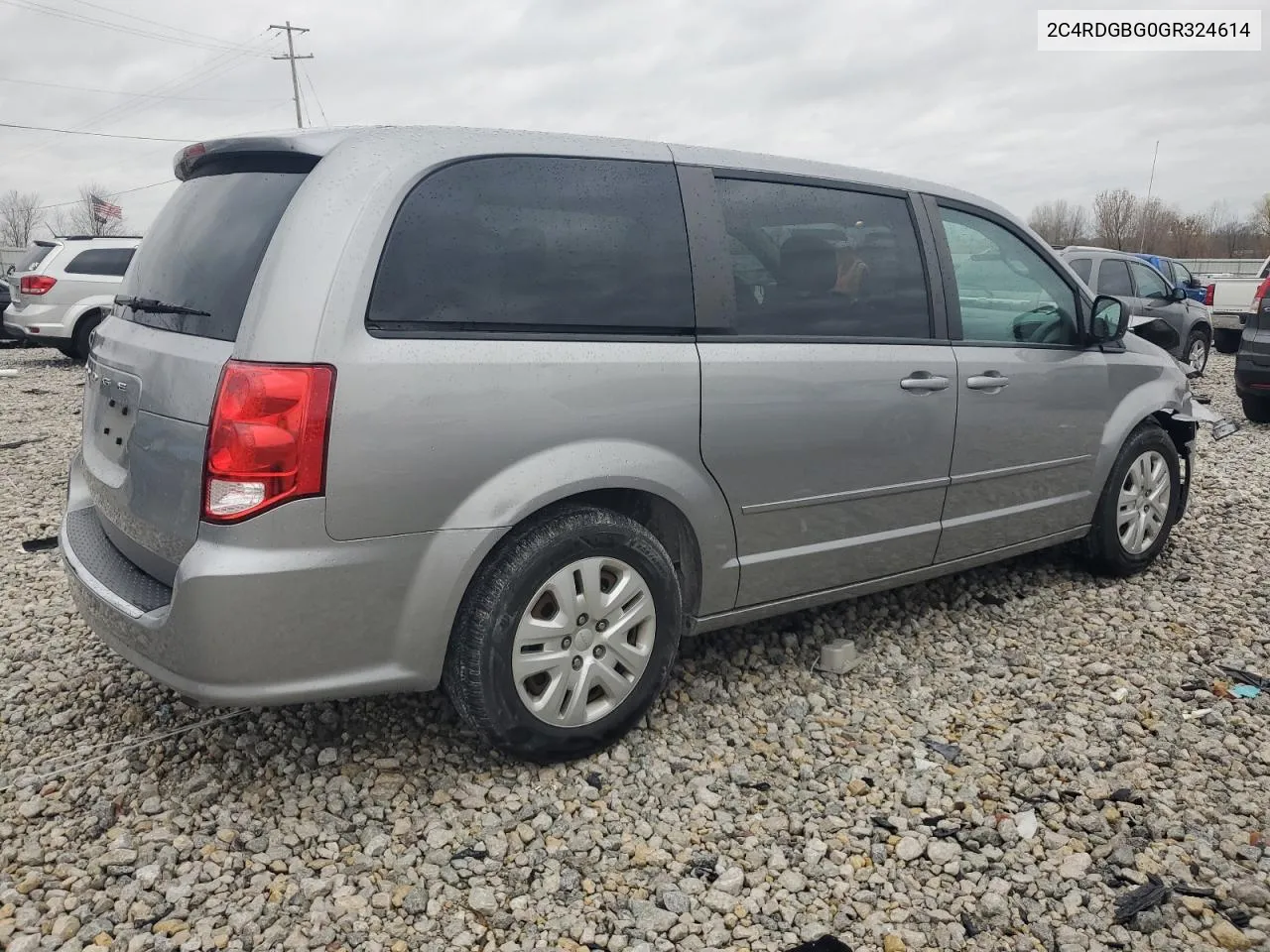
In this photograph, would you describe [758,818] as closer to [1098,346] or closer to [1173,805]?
Answer: [1173,805]

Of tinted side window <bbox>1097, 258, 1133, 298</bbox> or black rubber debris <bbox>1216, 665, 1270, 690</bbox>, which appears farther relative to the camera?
tinted side window <bbox>1097, 258, 1133, 298</bbox>

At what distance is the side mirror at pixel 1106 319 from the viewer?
171 inches

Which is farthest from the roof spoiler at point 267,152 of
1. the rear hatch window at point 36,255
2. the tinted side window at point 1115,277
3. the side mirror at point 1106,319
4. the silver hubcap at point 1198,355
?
the silver hubcap at point 1198,355

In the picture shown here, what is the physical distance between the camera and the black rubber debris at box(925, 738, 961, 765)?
3.17m

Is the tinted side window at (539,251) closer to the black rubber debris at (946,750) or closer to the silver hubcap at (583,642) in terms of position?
the silver hubcap at (583,642)

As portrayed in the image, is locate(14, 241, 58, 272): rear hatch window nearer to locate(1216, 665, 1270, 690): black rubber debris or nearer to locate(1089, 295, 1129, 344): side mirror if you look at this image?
locate(1089, 295, 1129, 344): side mirror

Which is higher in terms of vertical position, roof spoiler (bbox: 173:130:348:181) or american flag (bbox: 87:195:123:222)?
american flag (bbox: 87:195:123:222)

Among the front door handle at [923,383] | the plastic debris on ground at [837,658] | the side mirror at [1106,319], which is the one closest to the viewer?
→ the front door handle at [923,383]

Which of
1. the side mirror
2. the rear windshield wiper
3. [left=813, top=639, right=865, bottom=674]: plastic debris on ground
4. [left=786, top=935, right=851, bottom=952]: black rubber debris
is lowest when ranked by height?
[left=786, top=935, right=851, bottom=952]: black rubber debris

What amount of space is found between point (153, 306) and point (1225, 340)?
59.8ft

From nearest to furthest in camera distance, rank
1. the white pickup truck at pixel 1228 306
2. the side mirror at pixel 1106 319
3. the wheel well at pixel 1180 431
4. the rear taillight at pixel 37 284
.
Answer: the side mirror at pixel 1106 319 < the wheel well at pixel 1180 431 < the rear taillight at pixel 37 284 < the white pickup truck at pixel 1228 306

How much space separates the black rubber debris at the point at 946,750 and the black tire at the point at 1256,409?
25.8 feet

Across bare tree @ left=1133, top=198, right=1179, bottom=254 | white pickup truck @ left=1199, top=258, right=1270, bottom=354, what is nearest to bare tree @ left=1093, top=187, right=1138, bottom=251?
bare tree @ left=1133, top=198, right=1179, bottom=254

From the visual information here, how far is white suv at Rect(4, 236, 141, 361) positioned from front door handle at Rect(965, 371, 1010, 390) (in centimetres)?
1261
